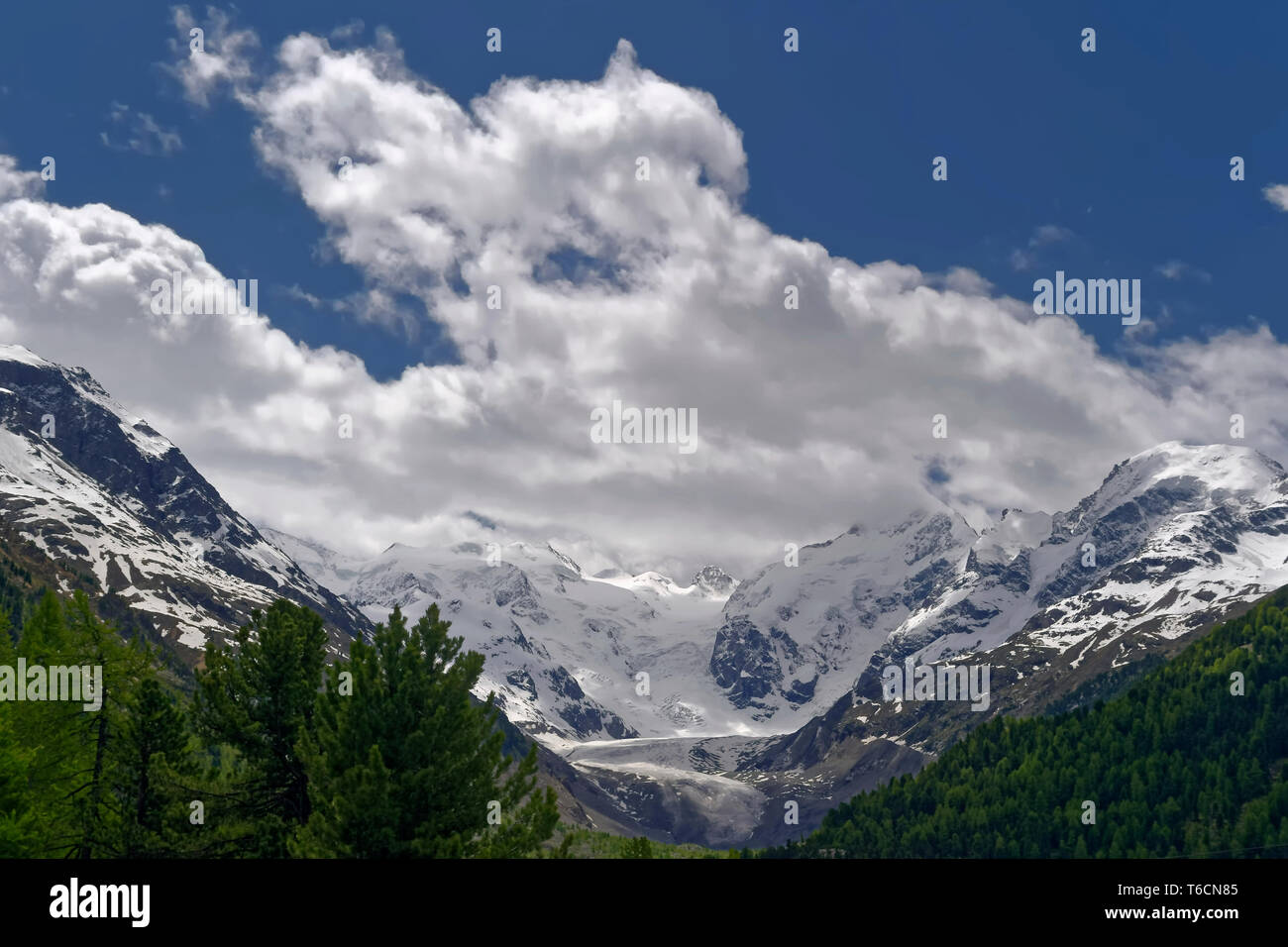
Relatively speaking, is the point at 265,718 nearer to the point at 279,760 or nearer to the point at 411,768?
the point at 279,760

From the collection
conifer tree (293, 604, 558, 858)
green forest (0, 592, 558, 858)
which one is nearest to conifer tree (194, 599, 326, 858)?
green forest (0, 592, 558, 858)

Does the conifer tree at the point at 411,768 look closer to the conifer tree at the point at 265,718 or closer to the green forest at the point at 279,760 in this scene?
the green forest at the point at 279,760

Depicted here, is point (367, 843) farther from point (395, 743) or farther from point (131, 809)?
point (131, 809)

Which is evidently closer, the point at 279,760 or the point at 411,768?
the point at 411,768

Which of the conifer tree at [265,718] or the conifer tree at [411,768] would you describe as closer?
the conifer tree at [411,768]

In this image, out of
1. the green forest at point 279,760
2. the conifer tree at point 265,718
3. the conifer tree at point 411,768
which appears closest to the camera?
the conifer tree at point 411,768

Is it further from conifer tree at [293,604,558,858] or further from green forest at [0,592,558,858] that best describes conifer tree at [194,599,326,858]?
conifer tree at [293,604,558,858]

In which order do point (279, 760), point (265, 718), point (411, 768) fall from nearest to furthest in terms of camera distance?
point (411, 768) → point (279, 760) → point (265, 718)

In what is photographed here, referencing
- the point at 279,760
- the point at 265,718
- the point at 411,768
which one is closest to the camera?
the point at 411,768

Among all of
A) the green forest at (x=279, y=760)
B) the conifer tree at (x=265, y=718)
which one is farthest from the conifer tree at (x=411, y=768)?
the conifer tree at (x=265, y=718)

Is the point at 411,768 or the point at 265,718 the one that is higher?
the point at 265,718

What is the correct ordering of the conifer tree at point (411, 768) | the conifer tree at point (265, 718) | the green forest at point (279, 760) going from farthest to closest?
the conifer tree at point (265, 718), the green forest at point (279, 760), the conifer tree at point (411, 768)

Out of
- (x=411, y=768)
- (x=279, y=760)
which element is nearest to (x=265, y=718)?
(x=279, y=760)
